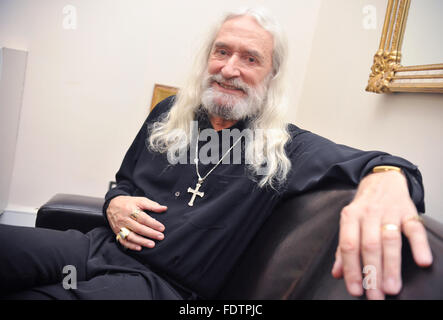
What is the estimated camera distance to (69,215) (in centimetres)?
161

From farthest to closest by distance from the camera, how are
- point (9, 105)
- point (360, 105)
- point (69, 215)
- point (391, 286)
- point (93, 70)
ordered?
1. point (93, 70)
2. point (9, 105)
3. point (360, 105)
4. point (69, 215)
5. point (391, 286)

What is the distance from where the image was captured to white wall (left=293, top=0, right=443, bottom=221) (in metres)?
1.29

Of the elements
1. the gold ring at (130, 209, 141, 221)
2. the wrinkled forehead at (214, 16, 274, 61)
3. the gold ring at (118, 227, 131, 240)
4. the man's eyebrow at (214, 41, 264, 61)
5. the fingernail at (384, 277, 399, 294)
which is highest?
the wrinkled forehead at (214, 16, 274, 61)

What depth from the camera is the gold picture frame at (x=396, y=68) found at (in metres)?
1.30

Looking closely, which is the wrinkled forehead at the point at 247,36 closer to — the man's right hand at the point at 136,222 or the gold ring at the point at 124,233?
the man's right hand at the point at 136,222

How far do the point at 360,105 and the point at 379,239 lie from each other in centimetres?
131

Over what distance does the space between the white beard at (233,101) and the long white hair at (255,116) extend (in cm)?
7

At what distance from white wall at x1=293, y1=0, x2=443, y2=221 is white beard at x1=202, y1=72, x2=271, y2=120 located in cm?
60

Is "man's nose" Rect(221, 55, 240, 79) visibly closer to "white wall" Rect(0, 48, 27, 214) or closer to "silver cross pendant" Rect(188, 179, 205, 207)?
"silver cross pendant" Rect(188, 179, 205, 207)

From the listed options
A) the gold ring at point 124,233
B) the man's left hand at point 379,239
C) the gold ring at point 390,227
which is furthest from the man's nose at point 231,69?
the gold ring at point 390,227

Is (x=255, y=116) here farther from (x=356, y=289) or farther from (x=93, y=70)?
(x=93, y=70)

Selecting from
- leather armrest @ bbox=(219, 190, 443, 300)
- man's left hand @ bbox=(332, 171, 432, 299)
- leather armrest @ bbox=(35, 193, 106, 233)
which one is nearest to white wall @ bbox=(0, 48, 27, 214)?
leather armrest @ bbox=(35, 193, 106, 233)

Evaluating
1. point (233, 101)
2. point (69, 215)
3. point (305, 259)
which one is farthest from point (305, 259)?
point (69, 215)

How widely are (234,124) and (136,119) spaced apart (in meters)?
1.32
